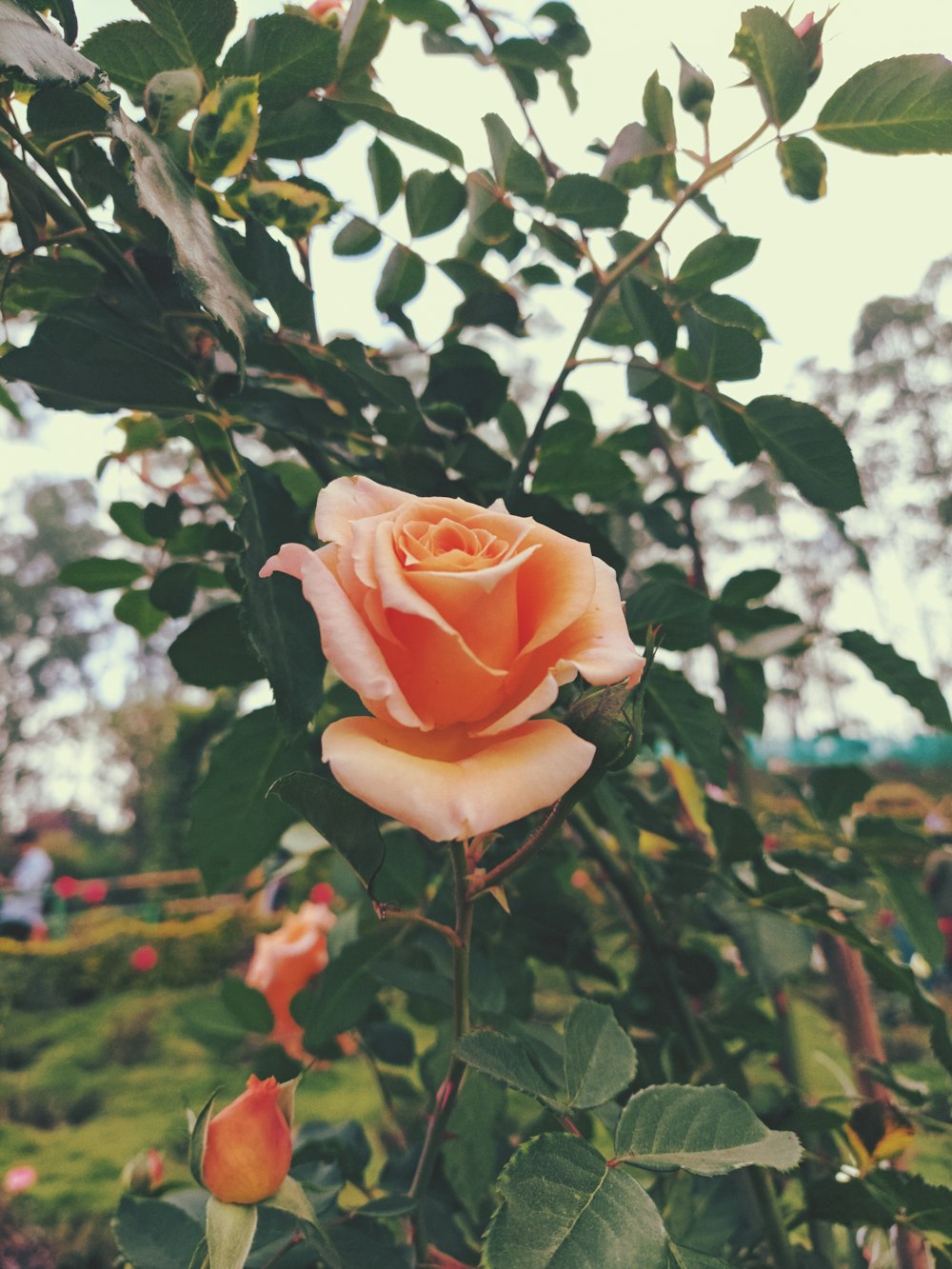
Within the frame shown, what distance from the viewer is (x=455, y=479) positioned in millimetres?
628

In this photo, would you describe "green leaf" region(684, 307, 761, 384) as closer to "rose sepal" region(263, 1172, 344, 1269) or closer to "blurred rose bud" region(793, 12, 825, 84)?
"blurred rose bud" region(793, 12, 825, 84)

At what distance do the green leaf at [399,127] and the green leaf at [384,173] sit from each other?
102 millimetres

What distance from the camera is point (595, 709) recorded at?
1.08 feet

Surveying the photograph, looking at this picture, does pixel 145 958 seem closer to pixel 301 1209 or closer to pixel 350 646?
pixel 301 1209

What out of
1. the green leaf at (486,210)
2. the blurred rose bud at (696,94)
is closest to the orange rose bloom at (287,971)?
the green leaf at (486,210)

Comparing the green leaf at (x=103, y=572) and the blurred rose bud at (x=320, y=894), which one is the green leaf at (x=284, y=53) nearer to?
the green leaf at (x=103, y=572)

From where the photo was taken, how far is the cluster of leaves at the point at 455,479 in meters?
0.39

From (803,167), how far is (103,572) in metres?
0.63

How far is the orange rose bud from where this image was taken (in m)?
0.37

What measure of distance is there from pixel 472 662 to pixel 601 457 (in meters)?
0.38

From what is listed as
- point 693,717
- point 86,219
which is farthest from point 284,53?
point 693,717

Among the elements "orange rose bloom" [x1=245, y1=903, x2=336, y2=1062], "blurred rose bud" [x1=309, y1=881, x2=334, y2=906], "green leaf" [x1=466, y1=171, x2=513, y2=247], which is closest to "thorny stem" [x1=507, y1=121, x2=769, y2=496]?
"green leaf" [x1=466, y1=171, x2=513, y2=247]

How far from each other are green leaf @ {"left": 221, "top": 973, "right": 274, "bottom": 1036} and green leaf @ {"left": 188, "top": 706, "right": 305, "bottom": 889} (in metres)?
0.23

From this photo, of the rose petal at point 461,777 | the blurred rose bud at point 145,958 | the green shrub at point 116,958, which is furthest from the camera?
the green shrub at point 116,958
